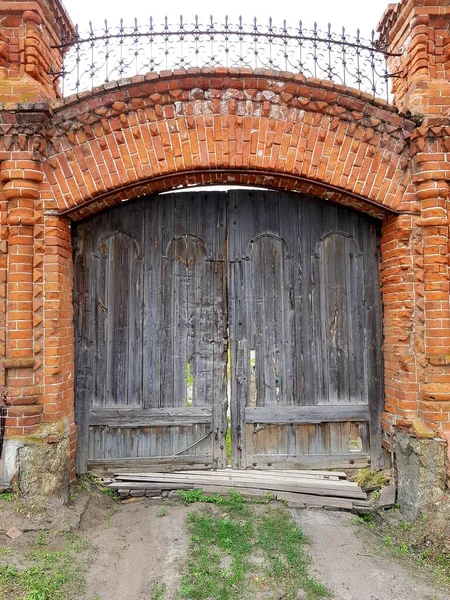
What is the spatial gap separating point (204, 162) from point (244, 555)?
322 cm

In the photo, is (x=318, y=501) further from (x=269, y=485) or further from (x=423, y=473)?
(x=423, y=473)

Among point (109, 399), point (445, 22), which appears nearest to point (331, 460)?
point (109, 399)

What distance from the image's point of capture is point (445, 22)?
3980mm

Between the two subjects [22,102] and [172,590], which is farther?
[22,102]

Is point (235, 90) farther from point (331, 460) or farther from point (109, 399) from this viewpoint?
point (331, 460)

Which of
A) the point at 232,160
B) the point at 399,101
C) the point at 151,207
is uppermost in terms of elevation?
the point at 399,101

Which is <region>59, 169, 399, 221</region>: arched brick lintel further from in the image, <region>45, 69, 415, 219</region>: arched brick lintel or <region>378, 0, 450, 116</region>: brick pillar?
<region>378, 0, 450, 116</region>: brick pillar

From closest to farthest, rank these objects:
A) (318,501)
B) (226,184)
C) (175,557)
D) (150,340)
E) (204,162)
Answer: (175,557), (204,162), (318,501), (226,184), (150,340)

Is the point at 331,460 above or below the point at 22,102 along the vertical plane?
below

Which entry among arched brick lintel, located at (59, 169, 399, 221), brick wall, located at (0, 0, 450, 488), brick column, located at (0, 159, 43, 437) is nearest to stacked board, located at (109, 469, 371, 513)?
brick wall, located at (0, 0, 450, 488)

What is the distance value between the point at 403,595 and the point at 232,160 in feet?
11.8

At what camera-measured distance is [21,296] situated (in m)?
3.68

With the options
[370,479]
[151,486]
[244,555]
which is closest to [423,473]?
[370,479]

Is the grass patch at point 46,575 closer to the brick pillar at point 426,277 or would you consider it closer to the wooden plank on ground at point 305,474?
the wooden plank on ground at point 305,474
